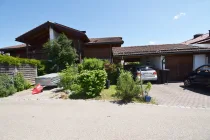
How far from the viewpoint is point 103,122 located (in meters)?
5.00

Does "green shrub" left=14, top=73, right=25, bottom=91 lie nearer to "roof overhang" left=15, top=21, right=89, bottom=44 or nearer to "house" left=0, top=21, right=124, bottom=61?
"house" left=0, top=21, right=124, bottom=61

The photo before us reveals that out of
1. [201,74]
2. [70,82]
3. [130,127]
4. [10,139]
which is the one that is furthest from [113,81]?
[10,139]

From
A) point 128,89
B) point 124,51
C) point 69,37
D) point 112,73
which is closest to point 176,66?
point 124,51

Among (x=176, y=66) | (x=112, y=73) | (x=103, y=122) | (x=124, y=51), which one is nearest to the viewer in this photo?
(x=103, y=122)

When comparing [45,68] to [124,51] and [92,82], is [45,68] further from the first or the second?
[92,82]

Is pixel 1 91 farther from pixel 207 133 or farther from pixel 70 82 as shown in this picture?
pixel 207 133

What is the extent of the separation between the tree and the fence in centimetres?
263

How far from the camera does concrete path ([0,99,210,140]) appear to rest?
4.05m

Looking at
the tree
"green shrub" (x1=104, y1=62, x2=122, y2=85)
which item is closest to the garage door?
"green shrub" (x1=104, y1=62, x2=122, y2=85)

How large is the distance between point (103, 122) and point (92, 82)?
3.63 m

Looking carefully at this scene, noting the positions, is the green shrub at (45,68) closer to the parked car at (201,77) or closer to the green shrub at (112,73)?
the green shrub at (112,73)

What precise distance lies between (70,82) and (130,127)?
21.1 ft

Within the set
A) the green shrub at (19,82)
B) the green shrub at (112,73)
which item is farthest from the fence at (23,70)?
the green shrub at (112,73)

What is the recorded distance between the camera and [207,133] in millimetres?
4074
